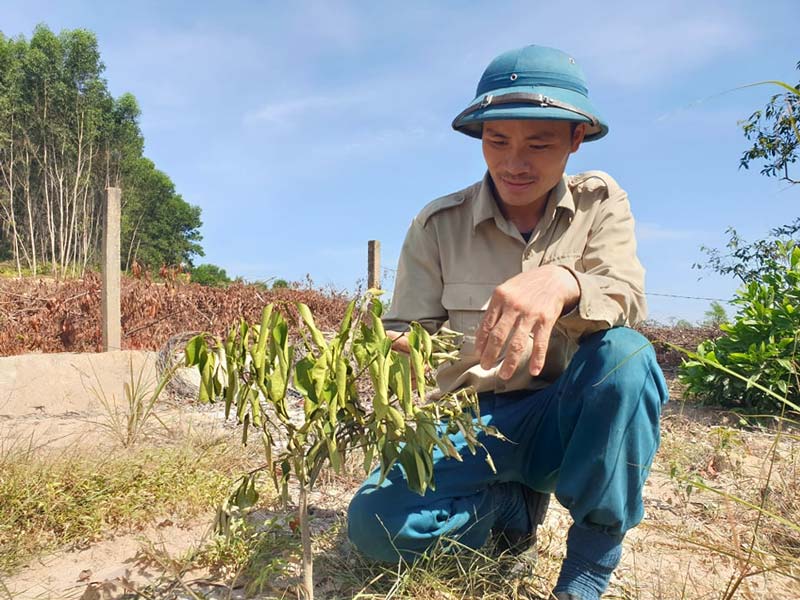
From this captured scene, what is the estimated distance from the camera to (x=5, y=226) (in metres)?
28.4

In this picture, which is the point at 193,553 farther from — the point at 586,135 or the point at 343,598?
the point at 586,135

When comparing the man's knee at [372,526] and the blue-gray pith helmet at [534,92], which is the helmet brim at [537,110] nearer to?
the blue-gray pith helmet at [534,92]

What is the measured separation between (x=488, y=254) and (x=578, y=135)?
0.45 m

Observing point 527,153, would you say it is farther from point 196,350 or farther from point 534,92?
point 196,350

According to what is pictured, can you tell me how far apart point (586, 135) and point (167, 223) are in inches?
1654

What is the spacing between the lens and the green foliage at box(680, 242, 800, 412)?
4.14m

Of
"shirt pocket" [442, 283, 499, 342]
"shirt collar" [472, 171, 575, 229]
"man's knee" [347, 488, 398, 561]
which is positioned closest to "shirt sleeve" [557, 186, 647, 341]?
"shirt collar" [472, 171, 575, 229]

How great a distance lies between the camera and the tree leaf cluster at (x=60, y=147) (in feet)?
77.9

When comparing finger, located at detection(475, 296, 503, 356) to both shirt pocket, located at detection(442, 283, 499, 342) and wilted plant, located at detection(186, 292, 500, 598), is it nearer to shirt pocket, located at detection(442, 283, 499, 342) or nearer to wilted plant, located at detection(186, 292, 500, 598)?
wilted plant, located at detection(186, 292, 500, 598)

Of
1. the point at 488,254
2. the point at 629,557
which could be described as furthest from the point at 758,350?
the point at 488,254

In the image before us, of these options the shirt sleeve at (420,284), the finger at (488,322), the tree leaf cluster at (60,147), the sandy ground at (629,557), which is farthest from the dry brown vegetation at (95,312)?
the tree leaf cluster at (60,147)

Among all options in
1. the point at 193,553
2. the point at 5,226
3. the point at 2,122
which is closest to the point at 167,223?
the point at 5,226

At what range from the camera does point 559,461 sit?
5.84ft

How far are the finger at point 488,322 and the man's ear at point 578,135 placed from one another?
782mm
